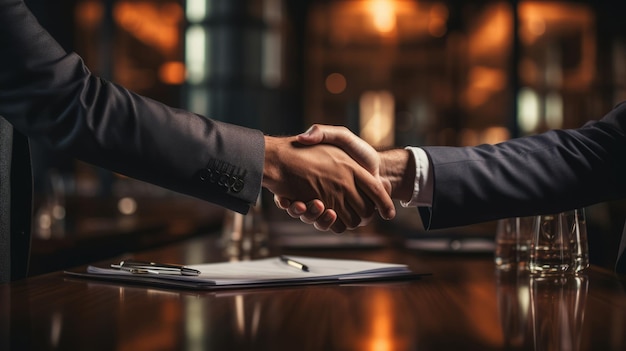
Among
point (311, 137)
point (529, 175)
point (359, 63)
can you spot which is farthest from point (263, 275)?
point (359, 63)

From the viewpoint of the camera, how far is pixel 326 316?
86 centimetres

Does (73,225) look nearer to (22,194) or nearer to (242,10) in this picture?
(22,194)

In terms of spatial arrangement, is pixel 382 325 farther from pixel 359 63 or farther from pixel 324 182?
pixel 359 63

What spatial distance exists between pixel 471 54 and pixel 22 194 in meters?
7.23

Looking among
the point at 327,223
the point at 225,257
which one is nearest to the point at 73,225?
the point at 225,257

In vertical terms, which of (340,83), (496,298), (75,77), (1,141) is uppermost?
(340,83)

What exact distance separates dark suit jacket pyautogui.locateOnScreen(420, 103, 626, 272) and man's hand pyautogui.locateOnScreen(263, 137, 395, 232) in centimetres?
15

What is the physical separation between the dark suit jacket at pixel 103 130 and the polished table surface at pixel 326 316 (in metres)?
0.24

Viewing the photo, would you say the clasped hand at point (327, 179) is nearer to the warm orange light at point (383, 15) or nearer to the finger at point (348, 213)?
the finger at point (348, 213)

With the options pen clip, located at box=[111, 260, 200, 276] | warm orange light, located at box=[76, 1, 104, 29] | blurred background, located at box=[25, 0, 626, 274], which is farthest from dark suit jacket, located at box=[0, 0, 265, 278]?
warm orange light, located at box=[76, 1, 104, 29]

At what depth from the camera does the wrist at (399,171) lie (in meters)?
1.59

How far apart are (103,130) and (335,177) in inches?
20.0

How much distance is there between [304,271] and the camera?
4.14 feet

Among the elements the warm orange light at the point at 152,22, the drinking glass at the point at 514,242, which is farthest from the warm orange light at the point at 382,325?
the warm orange light at the point at 152,22
